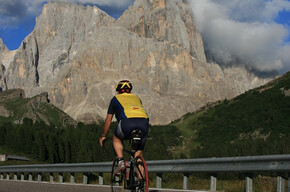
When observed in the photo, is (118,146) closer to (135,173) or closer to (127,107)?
(135,173)

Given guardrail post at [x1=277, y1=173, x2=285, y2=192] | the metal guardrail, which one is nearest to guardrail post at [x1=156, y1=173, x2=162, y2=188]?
the metal guardrail

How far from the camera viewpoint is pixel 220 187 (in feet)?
53.6

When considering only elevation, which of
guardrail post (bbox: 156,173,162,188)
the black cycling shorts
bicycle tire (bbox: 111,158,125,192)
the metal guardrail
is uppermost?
the black cycling shorts

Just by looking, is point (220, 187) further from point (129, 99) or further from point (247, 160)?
point (129, 99)

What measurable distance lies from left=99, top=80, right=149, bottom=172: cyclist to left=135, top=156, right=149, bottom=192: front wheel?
0.32 m

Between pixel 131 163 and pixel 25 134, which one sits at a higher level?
pixel 25 134

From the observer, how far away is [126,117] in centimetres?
1017

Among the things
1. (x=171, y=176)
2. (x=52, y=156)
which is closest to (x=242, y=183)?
(x=171, y=176)

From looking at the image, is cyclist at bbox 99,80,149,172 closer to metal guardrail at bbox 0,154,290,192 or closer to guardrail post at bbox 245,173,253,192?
metal guardrail at bbox 0,154,290,192

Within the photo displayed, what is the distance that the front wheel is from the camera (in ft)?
32.2

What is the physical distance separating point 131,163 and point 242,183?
6578mm

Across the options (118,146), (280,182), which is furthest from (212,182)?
(118,146)

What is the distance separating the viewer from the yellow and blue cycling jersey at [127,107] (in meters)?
10.2

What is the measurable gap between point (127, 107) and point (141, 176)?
5.00ft
